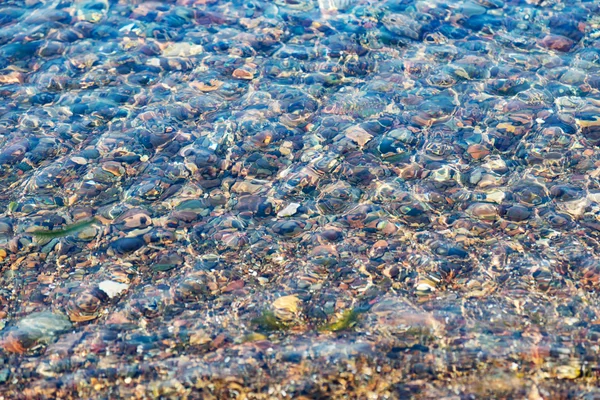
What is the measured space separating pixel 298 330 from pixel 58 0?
13.9 ft

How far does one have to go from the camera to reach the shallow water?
3539mm

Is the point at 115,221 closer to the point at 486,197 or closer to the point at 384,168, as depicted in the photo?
the point at 384,168

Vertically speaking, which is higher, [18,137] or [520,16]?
[520,16]

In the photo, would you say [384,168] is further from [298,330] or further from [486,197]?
[298,330]

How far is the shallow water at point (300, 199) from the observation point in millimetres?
3539

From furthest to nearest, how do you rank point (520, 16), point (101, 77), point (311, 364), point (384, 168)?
point (520, 16) < point (101, 77) < point (384, 168) < point (311, 364)

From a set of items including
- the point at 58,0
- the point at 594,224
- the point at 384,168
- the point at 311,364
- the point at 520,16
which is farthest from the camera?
the point at 58,0

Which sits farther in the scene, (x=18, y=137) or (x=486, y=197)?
(x=18, y=137)

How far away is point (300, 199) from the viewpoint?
450 cm

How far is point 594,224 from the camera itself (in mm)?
4180

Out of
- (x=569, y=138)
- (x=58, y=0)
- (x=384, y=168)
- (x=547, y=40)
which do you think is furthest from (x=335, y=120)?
(x=58, y=0)

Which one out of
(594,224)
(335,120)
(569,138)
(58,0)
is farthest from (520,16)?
(58,0)

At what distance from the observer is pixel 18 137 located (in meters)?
4.98

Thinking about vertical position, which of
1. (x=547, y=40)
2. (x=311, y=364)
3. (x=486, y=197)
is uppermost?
(x=547, y=40)
